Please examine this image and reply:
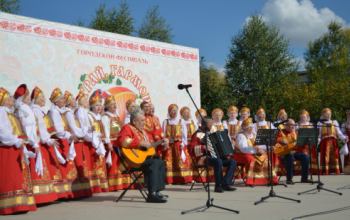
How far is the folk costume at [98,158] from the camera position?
270 inches

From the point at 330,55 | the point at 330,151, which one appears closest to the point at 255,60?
the point at 330,55

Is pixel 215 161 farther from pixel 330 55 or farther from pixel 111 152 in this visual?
pixel 330 55

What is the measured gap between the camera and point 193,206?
538 centimetres

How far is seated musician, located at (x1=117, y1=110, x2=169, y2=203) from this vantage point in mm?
5746

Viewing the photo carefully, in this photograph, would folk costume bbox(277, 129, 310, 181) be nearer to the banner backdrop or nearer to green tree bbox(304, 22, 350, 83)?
the banner backdrop

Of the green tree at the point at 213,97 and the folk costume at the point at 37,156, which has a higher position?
the green tree at the point at 213,97

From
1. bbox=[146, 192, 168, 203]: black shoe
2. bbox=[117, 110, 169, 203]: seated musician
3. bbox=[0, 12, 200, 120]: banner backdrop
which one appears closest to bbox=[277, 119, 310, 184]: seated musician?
bbox=[0, 12, 200, 120]: banner backdrop

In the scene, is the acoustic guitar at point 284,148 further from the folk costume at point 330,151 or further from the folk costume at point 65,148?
the folk costume at point 65,148

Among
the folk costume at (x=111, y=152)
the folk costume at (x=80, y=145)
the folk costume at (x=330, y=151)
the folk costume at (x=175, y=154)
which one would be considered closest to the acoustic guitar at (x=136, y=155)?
the folk costume at (x=80, y=145)

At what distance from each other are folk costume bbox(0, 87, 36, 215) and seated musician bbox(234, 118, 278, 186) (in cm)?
432

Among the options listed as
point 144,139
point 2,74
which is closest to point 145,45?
point 2,74

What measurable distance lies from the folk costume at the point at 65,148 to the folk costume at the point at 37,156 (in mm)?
402

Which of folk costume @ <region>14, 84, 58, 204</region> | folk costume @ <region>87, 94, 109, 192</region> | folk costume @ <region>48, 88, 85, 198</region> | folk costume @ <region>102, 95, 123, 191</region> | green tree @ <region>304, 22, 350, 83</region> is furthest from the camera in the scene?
green tree @ <region>304, 22, 350, 83</region>

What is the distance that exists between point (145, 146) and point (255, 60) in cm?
1928
